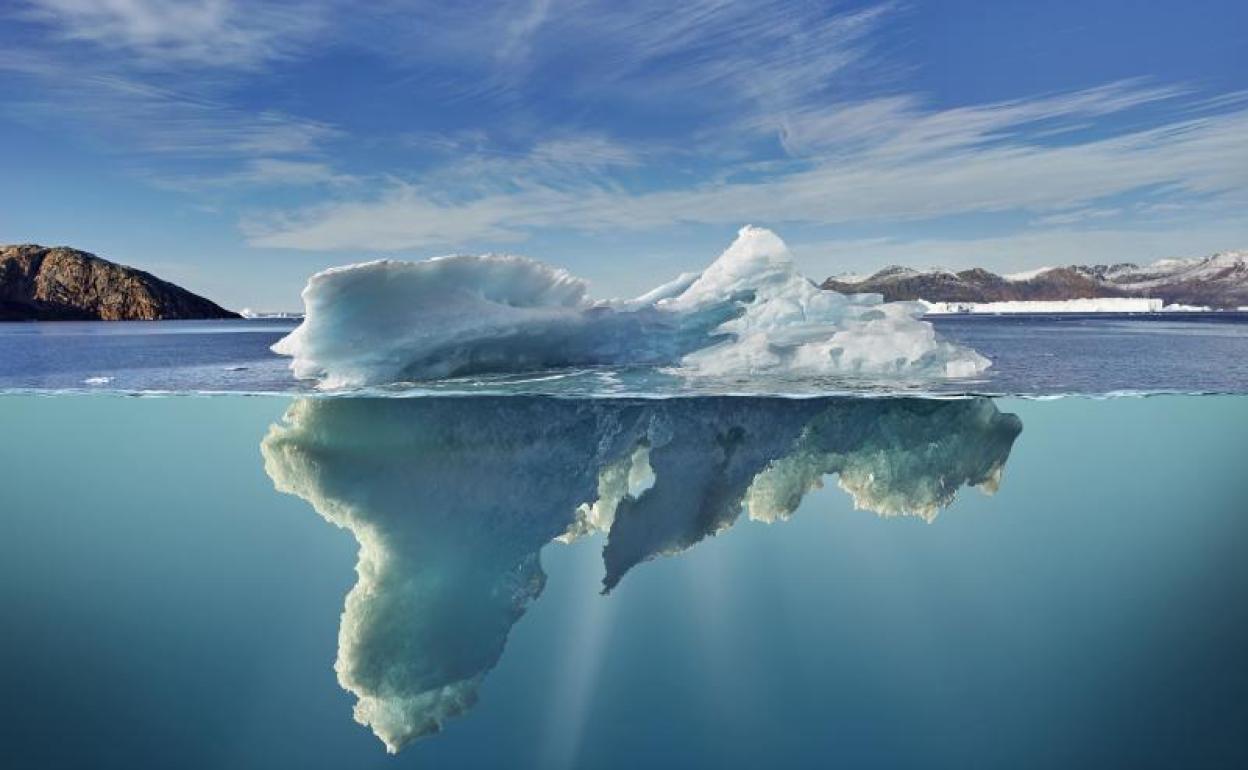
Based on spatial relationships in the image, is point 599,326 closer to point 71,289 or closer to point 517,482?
point 517,482

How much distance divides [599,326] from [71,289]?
2444 inches

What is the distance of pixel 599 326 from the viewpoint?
11.1 meters

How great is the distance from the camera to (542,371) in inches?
459

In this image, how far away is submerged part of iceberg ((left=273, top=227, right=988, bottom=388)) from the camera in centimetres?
977

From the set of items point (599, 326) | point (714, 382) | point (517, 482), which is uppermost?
point (599, 326)

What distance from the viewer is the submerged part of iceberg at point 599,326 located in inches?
385

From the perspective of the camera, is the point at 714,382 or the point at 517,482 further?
the point at 714,382

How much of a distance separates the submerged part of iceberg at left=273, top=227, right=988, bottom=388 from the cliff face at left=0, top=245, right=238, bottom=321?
59356 mm

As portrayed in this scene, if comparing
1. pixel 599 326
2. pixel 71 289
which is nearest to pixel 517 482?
pixel 599 326

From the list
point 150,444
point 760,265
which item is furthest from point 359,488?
point 150,444

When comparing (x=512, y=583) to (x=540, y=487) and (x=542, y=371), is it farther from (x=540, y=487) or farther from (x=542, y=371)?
(x=542, y=371)

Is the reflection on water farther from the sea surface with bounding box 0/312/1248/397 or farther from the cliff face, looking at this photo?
the cliff face

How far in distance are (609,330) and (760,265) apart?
205cm

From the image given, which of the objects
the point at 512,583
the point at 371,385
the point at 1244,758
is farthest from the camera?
the point at 1244,758
